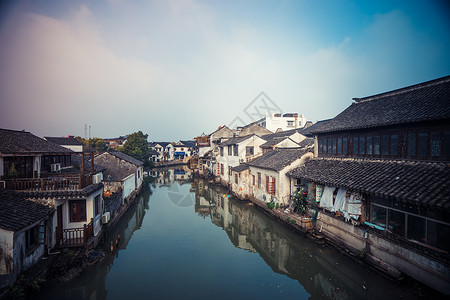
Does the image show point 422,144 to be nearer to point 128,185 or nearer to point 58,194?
point 58,194

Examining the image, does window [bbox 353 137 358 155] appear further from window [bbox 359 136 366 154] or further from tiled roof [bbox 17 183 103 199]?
tiled roof [bbox 17 183 103 199]

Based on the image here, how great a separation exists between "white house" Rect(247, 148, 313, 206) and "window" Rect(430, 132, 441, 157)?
28.5 ft

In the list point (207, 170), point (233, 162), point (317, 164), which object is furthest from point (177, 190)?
point (317, 164)

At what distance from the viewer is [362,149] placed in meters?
14.0

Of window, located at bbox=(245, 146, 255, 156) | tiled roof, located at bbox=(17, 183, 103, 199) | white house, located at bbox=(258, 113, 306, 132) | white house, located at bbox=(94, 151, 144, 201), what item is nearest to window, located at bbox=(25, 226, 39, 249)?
tiled roof, located at bbox=(17, 183, 103, 199)

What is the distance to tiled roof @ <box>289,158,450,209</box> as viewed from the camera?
28.0 feet

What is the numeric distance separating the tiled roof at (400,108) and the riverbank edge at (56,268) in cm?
1680

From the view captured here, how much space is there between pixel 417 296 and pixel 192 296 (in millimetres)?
8756

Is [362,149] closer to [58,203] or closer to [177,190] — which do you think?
[58,203]

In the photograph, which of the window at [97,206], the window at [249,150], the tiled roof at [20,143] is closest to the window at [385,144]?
the window at [97,206]

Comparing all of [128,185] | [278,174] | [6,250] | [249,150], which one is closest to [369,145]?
[278,174]

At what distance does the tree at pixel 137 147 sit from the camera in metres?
40.9

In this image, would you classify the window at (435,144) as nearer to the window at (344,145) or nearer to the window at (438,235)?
the window at (438,235)

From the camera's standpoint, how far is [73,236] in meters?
11.6
